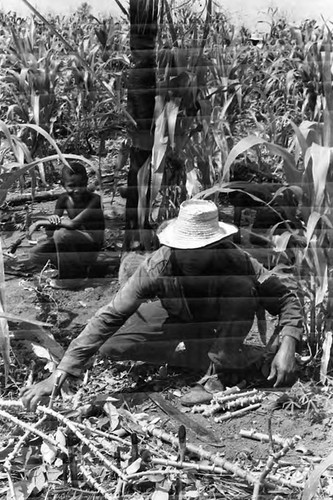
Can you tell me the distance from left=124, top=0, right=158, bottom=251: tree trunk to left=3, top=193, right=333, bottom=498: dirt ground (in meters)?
0.21

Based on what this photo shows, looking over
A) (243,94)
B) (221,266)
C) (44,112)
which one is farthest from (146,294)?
(243,94)

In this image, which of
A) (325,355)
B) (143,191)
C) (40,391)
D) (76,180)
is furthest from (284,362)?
(76,180)

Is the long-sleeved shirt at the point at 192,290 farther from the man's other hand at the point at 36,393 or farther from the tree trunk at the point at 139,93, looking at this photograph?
the tree trunk at the point at 139,93

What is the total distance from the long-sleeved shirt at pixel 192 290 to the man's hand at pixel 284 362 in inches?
0.8

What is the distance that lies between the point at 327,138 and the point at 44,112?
1.57m

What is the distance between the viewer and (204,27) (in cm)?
177

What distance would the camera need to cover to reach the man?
4.71 ft

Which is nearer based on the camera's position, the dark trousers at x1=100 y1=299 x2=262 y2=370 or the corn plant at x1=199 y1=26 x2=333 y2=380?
the corn plant at x1=199 y1=26 x2=333 y2=380

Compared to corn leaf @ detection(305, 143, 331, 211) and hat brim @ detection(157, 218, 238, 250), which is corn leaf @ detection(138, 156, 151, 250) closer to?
hat brim @ detection(157, 218, 238, 250)

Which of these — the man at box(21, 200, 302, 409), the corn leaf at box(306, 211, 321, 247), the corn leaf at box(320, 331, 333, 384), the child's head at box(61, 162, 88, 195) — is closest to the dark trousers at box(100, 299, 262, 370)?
the man at box(21, 200, 302, 409)

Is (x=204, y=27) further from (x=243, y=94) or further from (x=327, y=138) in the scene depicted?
(x=243, y=94)

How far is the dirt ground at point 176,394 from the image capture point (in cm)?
139

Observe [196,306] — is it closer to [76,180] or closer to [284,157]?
[284,157]

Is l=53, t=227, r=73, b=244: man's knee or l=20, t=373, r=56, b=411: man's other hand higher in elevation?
l=53, t=227, r=73, b=244: man's knee
